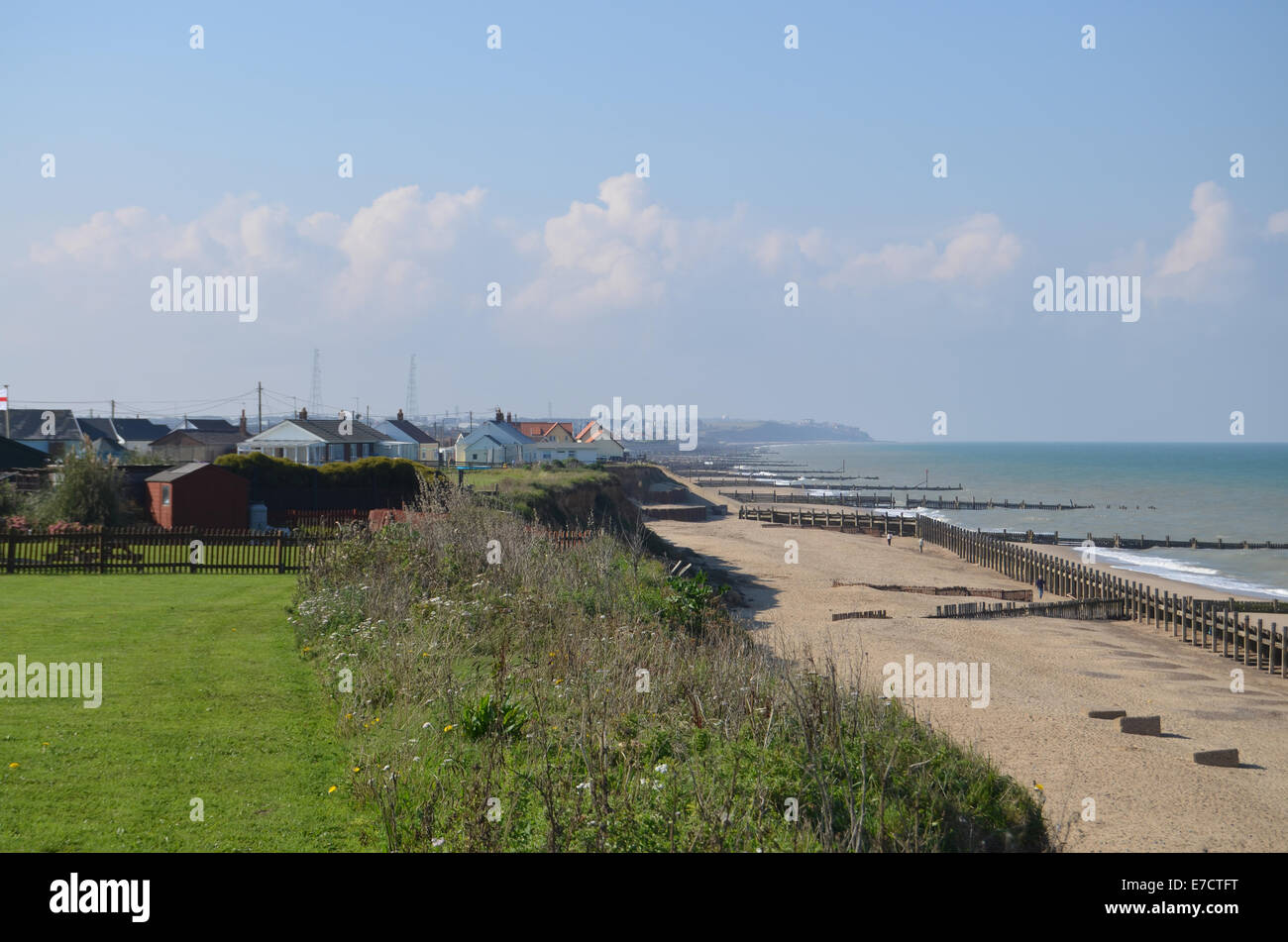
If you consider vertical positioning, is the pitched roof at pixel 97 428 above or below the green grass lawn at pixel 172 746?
above

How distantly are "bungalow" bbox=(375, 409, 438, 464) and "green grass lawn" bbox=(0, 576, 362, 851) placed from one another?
49.0 m

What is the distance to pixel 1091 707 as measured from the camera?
767 inches

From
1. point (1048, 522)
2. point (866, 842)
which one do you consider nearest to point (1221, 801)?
point (866, 842)

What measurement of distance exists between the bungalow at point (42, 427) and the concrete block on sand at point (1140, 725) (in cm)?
7438

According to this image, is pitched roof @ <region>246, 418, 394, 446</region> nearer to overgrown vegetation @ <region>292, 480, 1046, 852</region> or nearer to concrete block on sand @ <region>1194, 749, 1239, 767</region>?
overgrown vegetation @ <region>292, 480, 1046, 852</region>

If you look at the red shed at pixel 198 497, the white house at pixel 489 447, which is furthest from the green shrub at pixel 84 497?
the white house at pixel 489 447

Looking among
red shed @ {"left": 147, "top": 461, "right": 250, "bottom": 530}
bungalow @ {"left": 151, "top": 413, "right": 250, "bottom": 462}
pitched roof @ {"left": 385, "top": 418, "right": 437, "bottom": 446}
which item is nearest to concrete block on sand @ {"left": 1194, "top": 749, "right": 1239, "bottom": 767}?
red shed @ {"left": 147, "top": 461, "right": 250, "bottom": 530}

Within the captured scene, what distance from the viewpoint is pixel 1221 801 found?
13617mm

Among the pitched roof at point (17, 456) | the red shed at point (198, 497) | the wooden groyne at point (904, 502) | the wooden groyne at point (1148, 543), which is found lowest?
the wooden groyne at point (1148, 543)

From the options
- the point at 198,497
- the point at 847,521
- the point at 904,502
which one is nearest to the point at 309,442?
the point at 198,497

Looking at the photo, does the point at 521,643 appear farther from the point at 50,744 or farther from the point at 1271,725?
the point at 1271,725

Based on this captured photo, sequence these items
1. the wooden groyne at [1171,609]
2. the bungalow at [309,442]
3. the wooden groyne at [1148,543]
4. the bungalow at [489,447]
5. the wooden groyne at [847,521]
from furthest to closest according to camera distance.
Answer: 1. the bungalow at [489,447]
2. the wooden groyne at [847,521]
3. the wooden groyne at [1148,543]
4. the bungalow at [309,442]
5. the wooden groyne at [1171,609]

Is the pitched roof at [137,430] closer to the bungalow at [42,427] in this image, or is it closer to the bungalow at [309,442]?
the bungalow at [42,427]

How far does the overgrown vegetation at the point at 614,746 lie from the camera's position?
728 cm
